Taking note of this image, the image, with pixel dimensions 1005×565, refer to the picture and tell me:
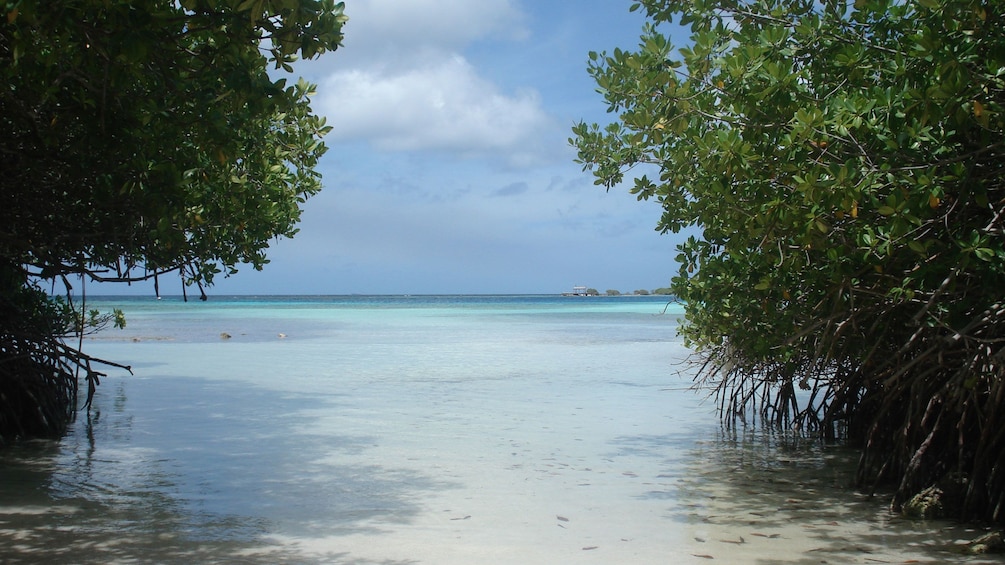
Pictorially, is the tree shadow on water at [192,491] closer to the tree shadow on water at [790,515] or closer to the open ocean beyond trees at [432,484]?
the open ocean beyond trees at [432,484]

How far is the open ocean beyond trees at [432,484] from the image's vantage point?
147 inches

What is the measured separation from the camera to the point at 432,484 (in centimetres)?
500

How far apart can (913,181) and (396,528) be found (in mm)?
2642

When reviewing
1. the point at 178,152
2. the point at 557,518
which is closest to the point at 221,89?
the point at 178,152

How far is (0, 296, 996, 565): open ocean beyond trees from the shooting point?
3725 mm

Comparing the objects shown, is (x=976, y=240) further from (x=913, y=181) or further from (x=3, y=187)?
(x=3, y=187)

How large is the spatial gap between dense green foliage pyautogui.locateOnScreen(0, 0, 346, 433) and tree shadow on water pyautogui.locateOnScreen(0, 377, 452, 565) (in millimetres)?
1191

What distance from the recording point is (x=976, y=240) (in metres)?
3.24

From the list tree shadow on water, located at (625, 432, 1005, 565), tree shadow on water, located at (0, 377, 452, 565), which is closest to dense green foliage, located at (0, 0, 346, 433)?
tree shadow on water, located at (0, 377, 452, 565)

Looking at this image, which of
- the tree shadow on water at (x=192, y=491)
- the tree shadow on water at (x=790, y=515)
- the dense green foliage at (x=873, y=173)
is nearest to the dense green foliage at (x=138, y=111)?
the tree shadow on water at (x=192, y=491)

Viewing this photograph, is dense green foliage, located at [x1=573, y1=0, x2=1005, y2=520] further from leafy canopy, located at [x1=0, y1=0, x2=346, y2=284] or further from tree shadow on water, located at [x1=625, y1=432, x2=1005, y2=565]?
leafy canopy, located at [x1=0, y1=0, x2=346, y2=284]

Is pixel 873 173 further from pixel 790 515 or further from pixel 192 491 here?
pixel 192 491

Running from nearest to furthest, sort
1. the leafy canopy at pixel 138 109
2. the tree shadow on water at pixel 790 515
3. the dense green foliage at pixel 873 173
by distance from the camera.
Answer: the leafy canopy at pixel 138 109, the dense green foliage at pixel 873 173, the tree shadow on water at pixel 790 515

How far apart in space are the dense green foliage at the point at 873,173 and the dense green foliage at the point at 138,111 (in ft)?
5.26
